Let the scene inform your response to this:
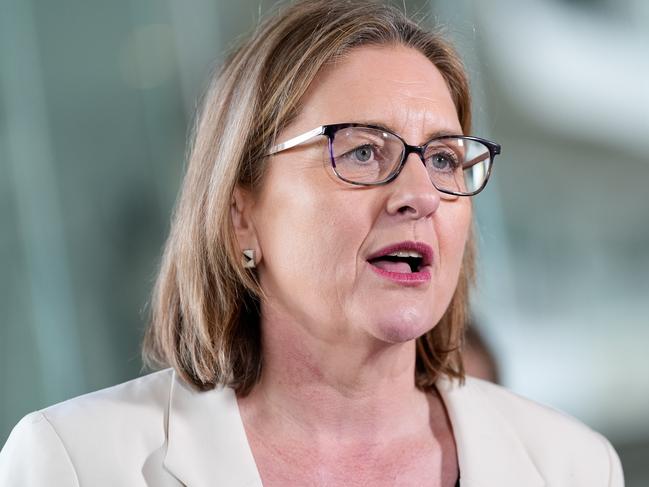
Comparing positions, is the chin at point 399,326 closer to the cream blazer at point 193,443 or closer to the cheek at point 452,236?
the cheek at point 452,236

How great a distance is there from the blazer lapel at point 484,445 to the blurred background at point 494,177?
2213 millimetres

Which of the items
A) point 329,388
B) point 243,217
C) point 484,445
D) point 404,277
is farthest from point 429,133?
point 484,445

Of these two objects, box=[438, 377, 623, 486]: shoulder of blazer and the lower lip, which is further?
box=[438, 377, 623, 486]: shoulder of blazer

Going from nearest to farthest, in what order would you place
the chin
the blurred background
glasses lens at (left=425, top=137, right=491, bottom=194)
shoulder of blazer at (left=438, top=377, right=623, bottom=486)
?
1. the chin
2. glasses lens at (left=425, top=137, right=491, bottom=194)
3. shoulder of blazer at (left=438, top=377, right=623, bottom=486)
4. the blurred background

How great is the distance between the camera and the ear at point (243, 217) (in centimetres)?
187

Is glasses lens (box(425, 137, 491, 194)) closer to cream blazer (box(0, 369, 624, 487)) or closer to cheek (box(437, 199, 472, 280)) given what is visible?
cheek (box(437, 199, 472, 280))

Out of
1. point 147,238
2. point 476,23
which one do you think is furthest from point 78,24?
point 476,23

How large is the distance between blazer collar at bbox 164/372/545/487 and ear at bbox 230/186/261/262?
0.31 metres

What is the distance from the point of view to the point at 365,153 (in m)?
1.74

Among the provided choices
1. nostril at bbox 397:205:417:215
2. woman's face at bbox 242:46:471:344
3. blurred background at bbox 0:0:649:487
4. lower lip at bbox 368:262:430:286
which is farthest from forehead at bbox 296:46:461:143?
blurred background at bbox 0:0:649:487

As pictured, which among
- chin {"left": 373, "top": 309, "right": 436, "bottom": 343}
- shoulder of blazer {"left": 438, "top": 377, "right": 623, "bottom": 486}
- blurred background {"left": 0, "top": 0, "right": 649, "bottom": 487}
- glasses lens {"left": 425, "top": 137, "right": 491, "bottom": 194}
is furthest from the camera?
blurred background {"left": 0, "top": 0, "right": 649, "bottom": 487}

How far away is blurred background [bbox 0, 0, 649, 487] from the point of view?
12.8 ft

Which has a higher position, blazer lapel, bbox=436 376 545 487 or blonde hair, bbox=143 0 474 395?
blonde hair, bbox=143 0 474 395

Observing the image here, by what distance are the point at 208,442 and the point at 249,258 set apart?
0.38m
